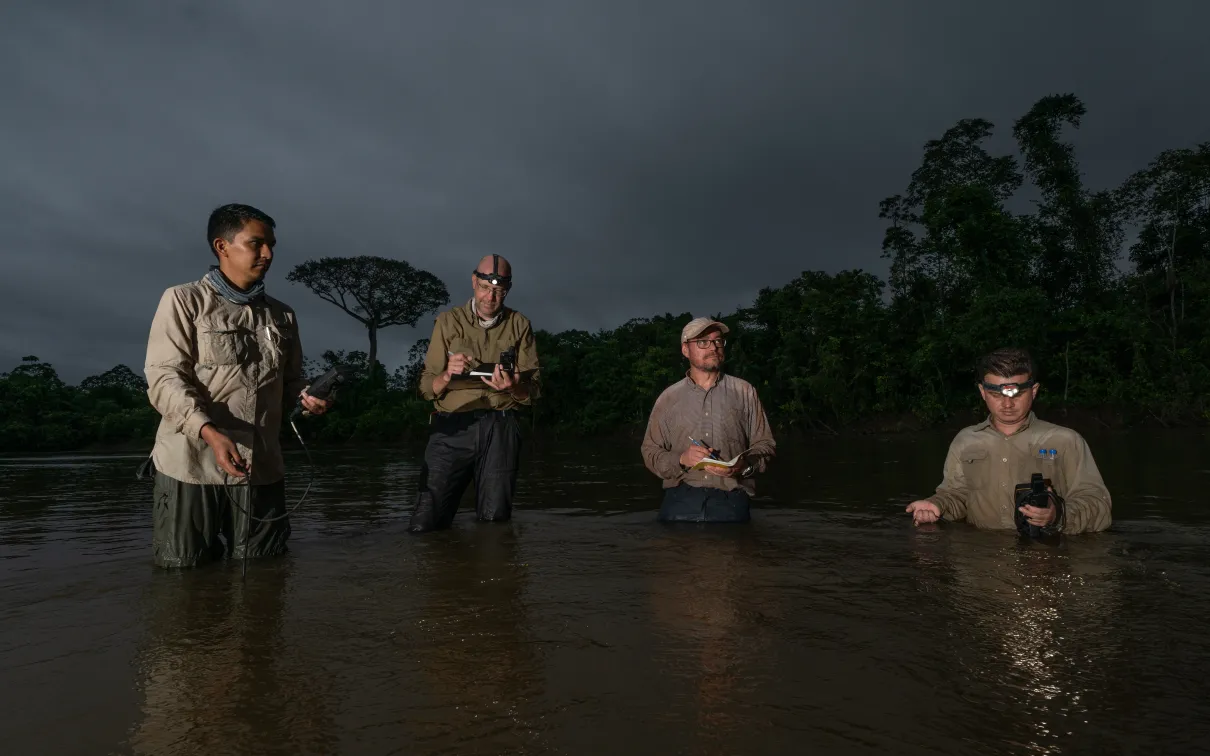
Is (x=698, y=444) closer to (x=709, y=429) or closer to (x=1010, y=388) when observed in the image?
(x=709, y=429)

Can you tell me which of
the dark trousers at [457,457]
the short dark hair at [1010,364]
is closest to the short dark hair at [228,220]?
the dark trousers at [457,457]

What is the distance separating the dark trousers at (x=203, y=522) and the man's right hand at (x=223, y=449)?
1.10 feet

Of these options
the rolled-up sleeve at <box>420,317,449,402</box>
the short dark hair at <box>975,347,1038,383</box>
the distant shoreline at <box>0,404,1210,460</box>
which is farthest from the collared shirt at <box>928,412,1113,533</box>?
the distant shoreline at <box>0,404,1210,460</box>

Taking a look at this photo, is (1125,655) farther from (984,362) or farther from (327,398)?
(327,398)

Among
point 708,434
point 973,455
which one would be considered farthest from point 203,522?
point 973,455

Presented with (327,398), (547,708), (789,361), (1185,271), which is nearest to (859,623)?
(547,708)

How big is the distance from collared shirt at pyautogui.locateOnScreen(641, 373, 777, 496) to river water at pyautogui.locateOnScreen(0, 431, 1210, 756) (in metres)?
0.46

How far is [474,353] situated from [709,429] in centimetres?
175

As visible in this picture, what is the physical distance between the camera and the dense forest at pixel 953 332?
2694 cm

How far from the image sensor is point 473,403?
521 centimetres

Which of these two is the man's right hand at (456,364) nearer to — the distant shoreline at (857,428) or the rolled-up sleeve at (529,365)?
the rolled-up sleeve at (529,365)

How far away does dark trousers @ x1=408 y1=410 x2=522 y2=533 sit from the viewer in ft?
17.0

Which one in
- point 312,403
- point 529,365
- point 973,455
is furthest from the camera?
point 529,365

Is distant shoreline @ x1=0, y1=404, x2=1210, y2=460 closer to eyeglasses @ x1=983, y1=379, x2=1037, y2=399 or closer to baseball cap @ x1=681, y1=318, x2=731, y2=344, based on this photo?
baseball cap @ x1=681, y1=318, x2=731, y2=344
